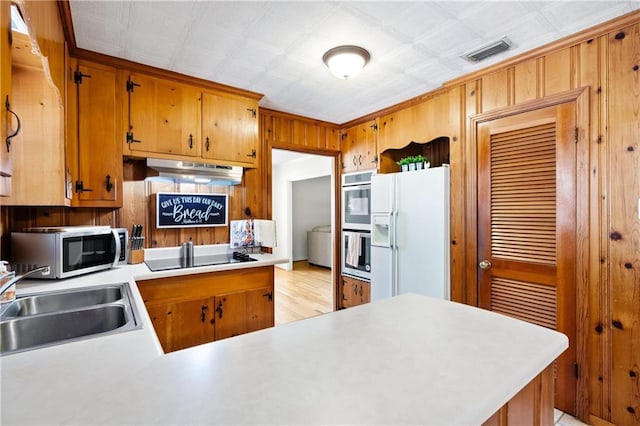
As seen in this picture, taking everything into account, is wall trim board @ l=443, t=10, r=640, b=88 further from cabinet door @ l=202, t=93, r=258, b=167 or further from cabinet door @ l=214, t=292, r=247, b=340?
cabinet door @ l=214, t=292, r=247, b=340

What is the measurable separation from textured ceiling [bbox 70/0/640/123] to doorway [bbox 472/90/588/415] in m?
0.51

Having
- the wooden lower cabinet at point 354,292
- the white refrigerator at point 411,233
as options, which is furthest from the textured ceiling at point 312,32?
the wooden lower cabinet at point 354,292

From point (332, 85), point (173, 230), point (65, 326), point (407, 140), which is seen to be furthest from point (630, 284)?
point (173, 230)

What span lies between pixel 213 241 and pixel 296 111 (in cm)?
168

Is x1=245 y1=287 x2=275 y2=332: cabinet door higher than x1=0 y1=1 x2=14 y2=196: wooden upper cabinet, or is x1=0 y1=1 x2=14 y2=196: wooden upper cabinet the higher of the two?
x1=0 y1=1 x2=14 y2=196: wooden upper cabinet

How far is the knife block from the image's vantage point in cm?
242

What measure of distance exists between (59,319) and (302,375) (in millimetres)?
1209

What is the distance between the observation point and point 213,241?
3.03 m

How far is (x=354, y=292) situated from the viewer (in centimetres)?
372

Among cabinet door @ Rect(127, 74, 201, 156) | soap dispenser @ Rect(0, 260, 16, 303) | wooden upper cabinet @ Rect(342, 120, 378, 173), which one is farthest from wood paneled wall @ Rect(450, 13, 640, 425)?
A: soap dispenser @ Rect(0, 260, 16, 303)

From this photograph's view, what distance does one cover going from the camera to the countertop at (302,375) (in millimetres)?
547

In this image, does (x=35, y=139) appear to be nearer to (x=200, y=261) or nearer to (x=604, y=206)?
(x=200, y=261)

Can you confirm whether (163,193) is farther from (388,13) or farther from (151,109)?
(388,13)

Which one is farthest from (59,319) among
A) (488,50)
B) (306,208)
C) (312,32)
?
(306,208)
